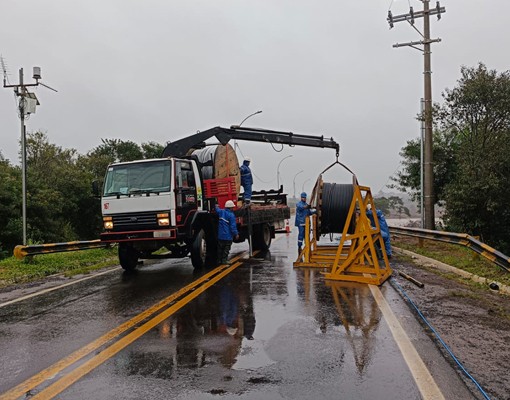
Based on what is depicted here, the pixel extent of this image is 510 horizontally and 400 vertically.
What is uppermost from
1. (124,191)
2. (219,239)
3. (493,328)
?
(124,191)

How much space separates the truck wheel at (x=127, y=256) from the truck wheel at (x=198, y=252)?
1.64 meters

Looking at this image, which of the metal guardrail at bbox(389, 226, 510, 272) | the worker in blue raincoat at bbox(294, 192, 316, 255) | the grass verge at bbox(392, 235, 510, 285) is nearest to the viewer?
the metal guardrail at bbox(389, 226, 510, 272)

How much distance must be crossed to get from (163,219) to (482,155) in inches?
431

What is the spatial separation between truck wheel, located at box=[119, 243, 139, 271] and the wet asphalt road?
2.63 metres

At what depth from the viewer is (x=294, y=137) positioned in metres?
A: 15.7

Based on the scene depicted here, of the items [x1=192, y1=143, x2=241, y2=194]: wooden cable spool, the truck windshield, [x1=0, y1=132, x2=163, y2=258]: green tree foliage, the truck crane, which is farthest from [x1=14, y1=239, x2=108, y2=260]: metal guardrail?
[x1=0, y1=132, x2=163, y2=258]: green tree foliage

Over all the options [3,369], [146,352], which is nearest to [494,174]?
[146,352]

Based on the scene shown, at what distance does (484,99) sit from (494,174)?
2523 mm

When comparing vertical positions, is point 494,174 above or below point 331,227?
above

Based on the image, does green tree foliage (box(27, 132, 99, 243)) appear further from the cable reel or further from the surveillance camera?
the cable reel

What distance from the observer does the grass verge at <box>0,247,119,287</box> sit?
36.5ft

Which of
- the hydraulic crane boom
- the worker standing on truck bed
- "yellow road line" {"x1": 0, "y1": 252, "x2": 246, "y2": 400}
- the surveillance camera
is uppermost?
the surveillance camera

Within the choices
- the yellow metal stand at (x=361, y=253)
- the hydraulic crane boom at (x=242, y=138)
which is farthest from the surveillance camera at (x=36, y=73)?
the yellow metal stand at (x=361, y=253)

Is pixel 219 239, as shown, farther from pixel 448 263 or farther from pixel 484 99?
pixel 484 99
